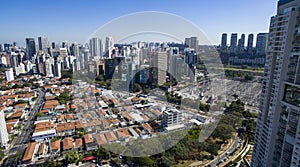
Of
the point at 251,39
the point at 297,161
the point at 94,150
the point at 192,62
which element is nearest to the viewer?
the point at 297,161

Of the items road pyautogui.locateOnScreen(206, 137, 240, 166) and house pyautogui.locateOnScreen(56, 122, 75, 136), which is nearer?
road pyautogui.locateOnScreen(206, 137, 240, 166)

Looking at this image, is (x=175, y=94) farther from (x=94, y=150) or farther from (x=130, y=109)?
(x=94, y=150)

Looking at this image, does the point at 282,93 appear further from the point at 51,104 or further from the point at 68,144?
the point at 51,104

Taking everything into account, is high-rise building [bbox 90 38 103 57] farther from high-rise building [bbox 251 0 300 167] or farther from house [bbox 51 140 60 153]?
high-rise building [bbox 251 0 300 167]

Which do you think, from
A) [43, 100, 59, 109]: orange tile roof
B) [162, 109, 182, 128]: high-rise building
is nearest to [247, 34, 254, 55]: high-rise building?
[162, 109, 182, 128]: high-rise building

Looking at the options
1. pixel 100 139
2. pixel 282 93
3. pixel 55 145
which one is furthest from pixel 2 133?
pixel 282 93

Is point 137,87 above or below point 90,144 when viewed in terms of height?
above

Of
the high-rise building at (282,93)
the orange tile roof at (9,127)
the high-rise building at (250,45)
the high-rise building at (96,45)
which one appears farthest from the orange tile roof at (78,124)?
the high-rise building at (250,45)

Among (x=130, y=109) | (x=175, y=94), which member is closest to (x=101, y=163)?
(x=130, y=109)
